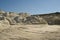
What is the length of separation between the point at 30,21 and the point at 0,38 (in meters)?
9.14

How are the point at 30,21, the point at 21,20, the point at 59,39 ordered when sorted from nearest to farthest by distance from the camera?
the point at 59,39 < the point at 30,21 < the point at 21,20

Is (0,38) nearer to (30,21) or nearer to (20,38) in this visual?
(20,38)

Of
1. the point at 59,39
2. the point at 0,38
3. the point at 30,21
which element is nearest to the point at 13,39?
the point at 0,38

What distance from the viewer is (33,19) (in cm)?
1437

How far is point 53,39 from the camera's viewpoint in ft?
15.0

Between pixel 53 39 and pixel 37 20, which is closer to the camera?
pixel 53 39

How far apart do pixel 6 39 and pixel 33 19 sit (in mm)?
9573

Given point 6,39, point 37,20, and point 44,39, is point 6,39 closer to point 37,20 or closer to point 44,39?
point 44,39

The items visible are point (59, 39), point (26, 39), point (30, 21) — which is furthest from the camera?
point (30, 21)

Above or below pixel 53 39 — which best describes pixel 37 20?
below

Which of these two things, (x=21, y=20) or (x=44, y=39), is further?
(x=21, y=20)

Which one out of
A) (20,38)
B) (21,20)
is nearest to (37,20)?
(21,20)

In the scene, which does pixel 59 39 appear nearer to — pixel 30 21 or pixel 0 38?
A: pixel 0 38

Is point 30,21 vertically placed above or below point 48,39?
below
